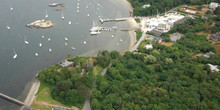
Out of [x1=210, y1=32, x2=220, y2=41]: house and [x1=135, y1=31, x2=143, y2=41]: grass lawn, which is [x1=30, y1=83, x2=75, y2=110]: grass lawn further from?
[x1=210, y1=32, x2=220, y2=41]: house

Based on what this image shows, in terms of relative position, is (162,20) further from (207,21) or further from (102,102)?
(102,102)

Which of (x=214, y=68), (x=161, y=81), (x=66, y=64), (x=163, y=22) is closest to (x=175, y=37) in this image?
(x=163, y=22)

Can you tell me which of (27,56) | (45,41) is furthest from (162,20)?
(27,56)

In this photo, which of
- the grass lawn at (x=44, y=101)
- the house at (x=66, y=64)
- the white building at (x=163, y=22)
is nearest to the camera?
the grass lawn at (x=44, y=101)

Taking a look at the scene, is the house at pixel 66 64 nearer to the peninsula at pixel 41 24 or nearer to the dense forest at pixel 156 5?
the peninsula at pixel 41 24

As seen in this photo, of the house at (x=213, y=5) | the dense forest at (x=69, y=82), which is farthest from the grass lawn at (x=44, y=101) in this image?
the house at (x=213, y=5)

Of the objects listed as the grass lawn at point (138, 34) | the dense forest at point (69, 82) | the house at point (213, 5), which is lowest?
the dense forest at point (69, 82)
